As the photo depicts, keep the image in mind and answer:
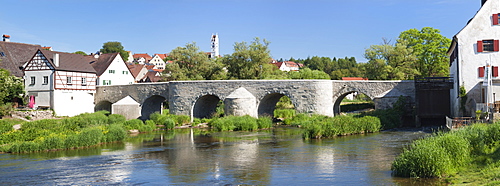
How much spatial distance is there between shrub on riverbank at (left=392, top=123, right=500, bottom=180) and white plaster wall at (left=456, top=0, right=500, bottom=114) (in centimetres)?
1436

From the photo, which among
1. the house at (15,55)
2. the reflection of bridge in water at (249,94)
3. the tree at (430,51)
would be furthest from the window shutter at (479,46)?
the house at (15,55)

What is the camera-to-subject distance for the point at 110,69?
50969 mm

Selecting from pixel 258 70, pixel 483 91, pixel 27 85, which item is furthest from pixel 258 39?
pixel 483 91

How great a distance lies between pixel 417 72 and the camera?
4800 cm

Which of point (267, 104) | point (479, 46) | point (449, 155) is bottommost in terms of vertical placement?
point (449, 155)

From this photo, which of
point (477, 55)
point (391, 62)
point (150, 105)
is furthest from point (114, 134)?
point (391, 62)

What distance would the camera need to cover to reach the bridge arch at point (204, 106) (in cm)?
4350

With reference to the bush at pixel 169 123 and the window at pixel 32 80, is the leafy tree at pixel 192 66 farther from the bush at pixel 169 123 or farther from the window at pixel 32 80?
the bush at pixel 169 123

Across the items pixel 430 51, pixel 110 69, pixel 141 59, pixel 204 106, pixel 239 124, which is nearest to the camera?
pixel 239 124

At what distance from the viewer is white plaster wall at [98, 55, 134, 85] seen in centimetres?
5031

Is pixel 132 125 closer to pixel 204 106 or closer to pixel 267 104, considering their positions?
pixel 204 106

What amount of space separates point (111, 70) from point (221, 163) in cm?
3523

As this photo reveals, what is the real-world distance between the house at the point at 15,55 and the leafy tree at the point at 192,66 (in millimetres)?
15156

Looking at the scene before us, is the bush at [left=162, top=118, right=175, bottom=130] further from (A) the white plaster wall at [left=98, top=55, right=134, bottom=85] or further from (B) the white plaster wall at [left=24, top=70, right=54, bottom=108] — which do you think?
(A) the white plaster wall at [left=98, top=55, right=134, bottom=85]
